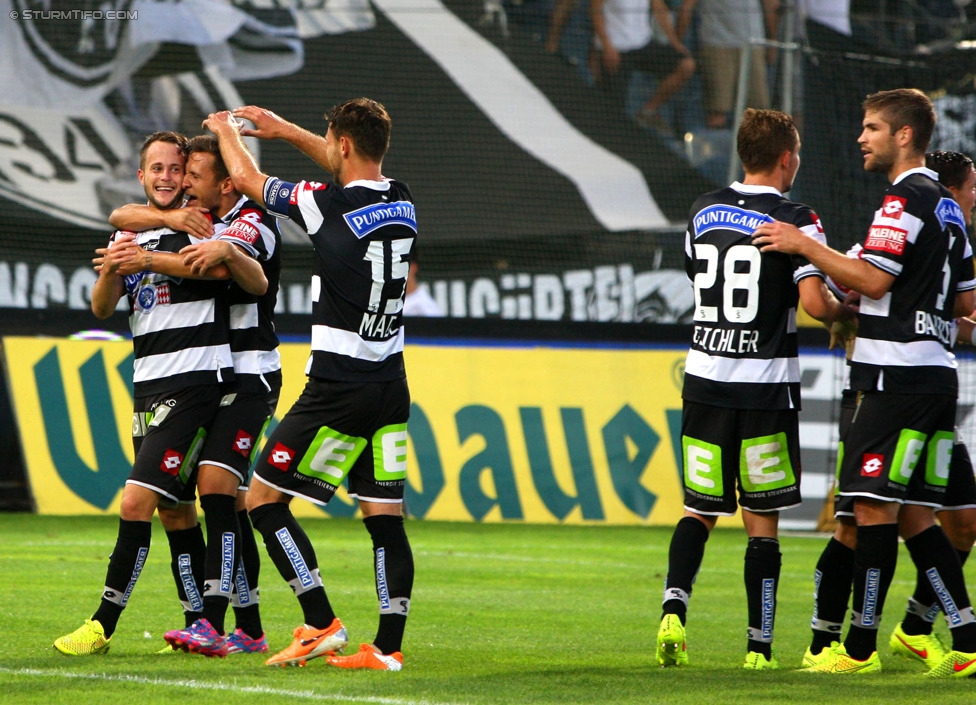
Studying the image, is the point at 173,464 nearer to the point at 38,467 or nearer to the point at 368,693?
the point at 368,693

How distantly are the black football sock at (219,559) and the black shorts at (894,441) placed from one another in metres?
2.53

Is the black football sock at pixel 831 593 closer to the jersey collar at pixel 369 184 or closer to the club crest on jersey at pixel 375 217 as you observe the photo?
the club crest on jersey at pixel 375 217

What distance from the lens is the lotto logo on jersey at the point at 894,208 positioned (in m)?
5.15

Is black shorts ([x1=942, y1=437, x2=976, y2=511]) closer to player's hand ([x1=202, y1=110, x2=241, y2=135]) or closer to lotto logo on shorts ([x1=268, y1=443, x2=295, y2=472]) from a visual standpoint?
lotto logo on shorts ([x1=268, y1=443, x2=295, y2=472])

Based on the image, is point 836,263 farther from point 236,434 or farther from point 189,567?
point 189,567

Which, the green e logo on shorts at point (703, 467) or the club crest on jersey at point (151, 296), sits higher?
the club crest on jersey at point (151, 296)

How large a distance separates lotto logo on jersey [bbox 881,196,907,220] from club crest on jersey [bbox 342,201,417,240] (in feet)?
6.19

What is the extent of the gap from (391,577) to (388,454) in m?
0.48

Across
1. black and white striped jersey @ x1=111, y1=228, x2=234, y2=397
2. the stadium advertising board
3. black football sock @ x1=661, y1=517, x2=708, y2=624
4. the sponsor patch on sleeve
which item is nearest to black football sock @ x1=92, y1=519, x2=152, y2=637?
black and white striped jersey @ x1=111, y1=228, x2=234, y2=397

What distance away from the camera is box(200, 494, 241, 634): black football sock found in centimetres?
533

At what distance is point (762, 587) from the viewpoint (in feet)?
17.3

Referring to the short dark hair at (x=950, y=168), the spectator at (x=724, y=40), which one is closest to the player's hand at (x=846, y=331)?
the short dark hair at (x=950, y=168)

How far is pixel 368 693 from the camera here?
4.49 meters

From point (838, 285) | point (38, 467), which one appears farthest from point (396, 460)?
point (38, 467)
